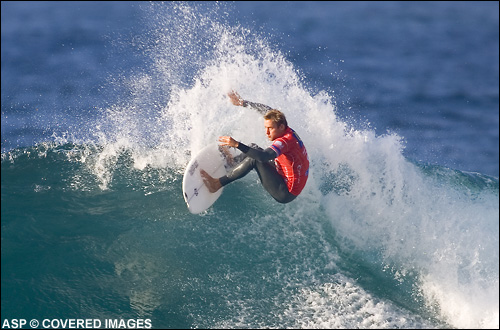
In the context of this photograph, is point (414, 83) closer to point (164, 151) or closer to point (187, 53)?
point (187, 53)

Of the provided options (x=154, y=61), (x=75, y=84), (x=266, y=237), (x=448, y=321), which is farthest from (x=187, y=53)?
(x=448, y=321)

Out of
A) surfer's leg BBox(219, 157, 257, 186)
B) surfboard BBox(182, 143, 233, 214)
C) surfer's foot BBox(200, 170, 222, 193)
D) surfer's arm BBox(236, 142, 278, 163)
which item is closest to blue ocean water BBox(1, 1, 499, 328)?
surfboard BBox(182, 143, 233, 214)

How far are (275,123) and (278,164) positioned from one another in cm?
76

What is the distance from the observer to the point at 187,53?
44.1 feet

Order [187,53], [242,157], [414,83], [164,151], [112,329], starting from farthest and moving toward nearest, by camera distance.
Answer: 1. [414,83]
2. [187,53]
3. [164,151]
4. [242,157]
5. [112,329]

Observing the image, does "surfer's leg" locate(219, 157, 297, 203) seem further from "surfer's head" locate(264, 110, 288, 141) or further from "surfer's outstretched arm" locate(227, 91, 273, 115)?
"surfer's outstretched arm" locate(227, 91, 273, 115)

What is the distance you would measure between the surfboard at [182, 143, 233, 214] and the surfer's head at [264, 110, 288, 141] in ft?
4.29

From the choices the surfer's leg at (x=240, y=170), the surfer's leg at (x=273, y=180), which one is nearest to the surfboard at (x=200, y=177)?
the surfer's leg at (x=240, y=170)

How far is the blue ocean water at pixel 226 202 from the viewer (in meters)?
8.27

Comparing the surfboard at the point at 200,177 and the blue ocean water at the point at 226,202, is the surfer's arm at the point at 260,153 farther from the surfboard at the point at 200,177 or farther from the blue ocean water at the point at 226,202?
the blue ocean water at the point at 226,202

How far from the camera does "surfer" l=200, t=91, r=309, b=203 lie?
807 cm

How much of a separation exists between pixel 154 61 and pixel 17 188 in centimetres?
569

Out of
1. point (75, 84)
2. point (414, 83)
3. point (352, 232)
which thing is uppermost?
point (414, 83)

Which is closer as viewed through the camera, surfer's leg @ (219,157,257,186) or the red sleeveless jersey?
the red sleeveless jersey
